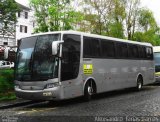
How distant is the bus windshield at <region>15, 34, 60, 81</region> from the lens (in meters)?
15.5

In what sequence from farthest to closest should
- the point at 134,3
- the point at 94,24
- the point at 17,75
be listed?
1. the point at 134,3
2. the point at 94,24
3. the point at 17,75

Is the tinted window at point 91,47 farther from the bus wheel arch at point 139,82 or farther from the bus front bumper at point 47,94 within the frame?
the bus wheel arch at point 139,82

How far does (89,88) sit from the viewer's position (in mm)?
17812

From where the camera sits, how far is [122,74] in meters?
21.6

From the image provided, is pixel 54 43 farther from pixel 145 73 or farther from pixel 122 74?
pixel 145 73

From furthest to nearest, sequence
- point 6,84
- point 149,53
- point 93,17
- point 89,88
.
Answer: point 93,17
point 149,53
point 6,84
point 89,88

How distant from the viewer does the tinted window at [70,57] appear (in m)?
15.9

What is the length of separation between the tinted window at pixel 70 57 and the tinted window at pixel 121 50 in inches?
171

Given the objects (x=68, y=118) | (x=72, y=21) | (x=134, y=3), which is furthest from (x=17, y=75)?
(x=134, y=3)

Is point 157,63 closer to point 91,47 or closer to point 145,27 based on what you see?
point 91,47

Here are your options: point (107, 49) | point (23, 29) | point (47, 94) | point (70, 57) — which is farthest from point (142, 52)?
point (23, 29)

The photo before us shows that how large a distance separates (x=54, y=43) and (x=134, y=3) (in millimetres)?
37516

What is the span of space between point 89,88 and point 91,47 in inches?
75.1

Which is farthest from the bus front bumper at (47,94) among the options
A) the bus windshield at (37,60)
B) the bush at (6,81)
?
the bush at (6,81)
